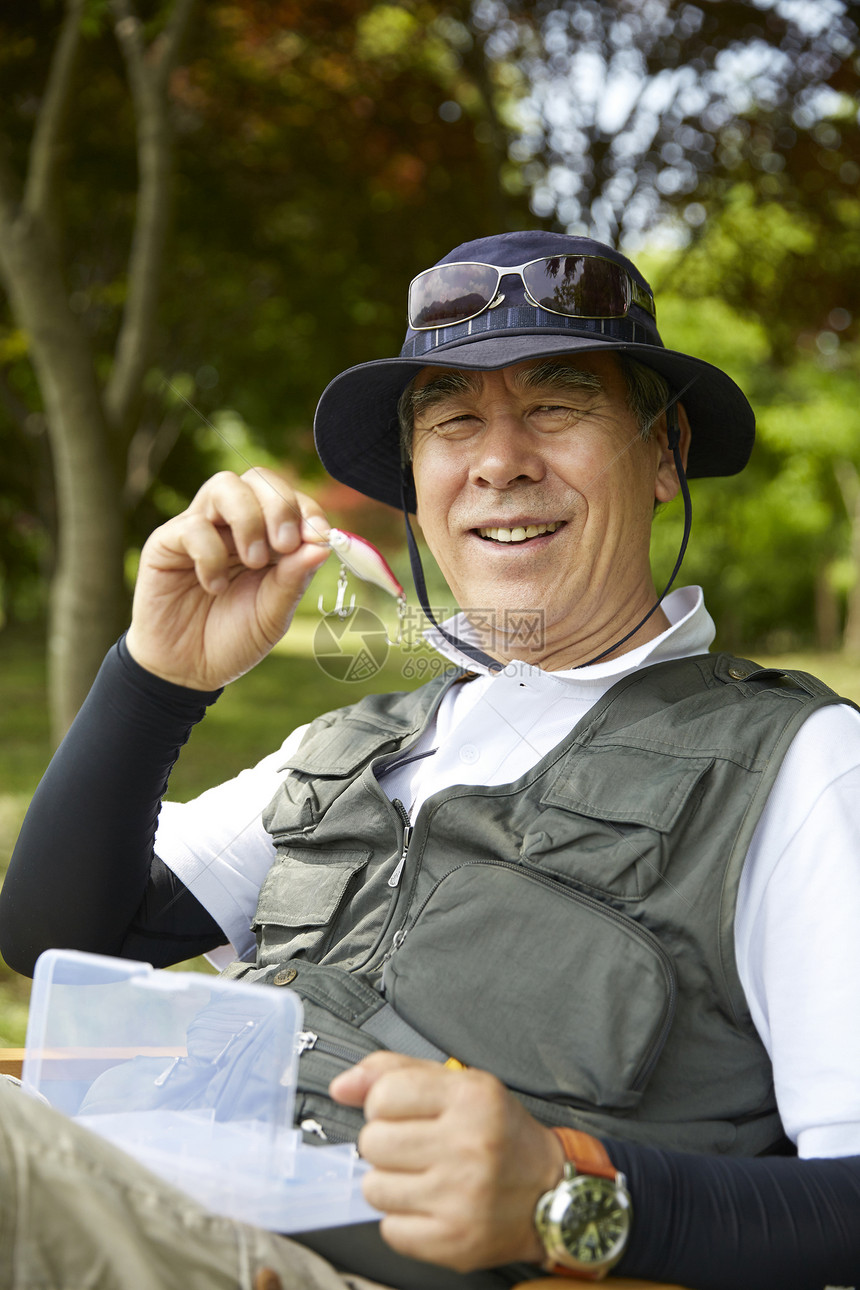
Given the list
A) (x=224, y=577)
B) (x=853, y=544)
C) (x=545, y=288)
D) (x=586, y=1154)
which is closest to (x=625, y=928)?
(x=586, y=1154)

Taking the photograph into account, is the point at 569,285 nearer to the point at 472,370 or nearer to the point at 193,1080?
the point at 472,370

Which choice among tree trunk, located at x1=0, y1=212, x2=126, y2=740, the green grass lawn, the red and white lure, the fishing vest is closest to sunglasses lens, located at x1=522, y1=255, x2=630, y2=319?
the red and white lure

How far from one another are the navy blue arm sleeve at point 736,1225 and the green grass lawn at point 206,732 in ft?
10.4

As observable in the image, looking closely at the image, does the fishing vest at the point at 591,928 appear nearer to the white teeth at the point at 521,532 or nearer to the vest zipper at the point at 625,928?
the vest zipper at the point at 625,928

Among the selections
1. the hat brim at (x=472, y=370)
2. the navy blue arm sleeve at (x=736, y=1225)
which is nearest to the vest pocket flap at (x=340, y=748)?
the hat brim at (x=472, y=370)

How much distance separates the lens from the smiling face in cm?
204

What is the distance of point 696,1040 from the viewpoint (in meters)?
1.60

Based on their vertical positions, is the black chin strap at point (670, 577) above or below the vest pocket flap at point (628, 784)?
above

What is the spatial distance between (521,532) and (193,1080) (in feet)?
3.59

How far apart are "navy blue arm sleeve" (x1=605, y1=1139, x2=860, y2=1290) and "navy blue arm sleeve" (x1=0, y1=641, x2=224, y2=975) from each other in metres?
0.99

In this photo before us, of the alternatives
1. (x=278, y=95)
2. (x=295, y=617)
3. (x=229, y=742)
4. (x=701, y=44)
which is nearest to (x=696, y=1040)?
(x=295, y=617)

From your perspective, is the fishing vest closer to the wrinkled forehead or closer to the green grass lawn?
the wrinkled forehead

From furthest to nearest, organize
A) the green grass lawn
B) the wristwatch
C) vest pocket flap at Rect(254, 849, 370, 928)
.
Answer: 1. the green grass lawn
2. vest pocket flap at Rect(254, 849, 370, 928)
3. the wristwatch

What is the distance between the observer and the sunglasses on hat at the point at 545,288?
80.0 inches
